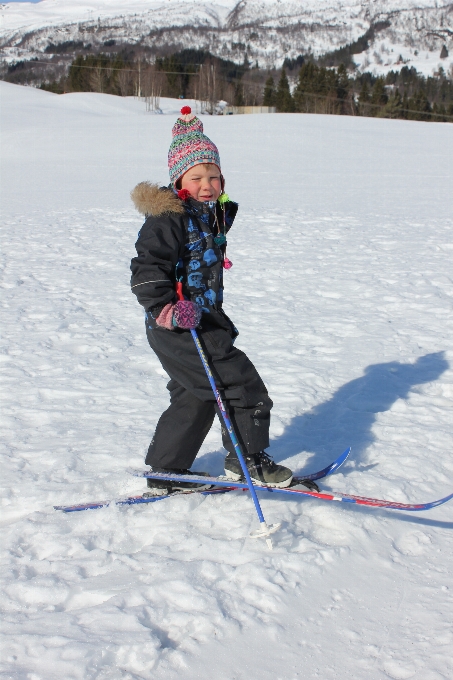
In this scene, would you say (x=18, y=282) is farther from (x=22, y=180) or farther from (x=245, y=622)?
(x=22, y=180)

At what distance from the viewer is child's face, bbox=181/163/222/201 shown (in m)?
2.71

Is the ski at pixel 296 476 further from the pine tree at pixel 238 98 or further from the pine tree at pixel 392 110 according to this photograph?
the pine tree at pixel 238 98

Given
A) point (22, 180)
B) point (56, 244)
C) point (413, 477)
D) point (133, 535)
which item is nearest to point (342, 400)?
point (413, 477)

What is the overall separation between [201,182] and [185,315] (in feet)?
2.03

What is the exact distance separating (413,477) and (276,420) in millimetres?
902

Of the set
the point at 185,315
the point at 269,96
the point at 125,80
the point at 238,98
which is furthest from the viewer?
the point at 269,96

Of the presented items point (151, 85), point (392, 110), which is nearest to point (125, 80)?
point (151, 85)

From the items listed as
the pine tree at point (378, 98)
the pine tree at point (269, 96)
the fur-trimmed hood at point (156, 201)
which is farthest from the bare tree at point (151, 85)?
the fur-trimmed hood at point (156, 201)

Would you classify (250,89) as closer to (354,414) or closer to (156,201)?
(354,414)

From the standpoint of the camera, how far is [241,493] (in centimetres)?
288

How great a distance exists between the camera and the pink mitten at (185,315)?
2.50 m

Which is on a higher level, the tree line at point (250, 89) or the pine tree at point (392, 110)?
the tree line at point (250, 89)

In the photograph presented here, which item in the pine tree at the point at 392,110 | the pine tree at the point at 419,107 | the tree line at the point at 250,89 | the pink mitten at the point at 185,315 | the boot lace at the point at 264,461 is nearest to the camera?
the pink mitten at the point at 185,315

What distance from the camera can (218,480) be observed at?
9.20 feet
